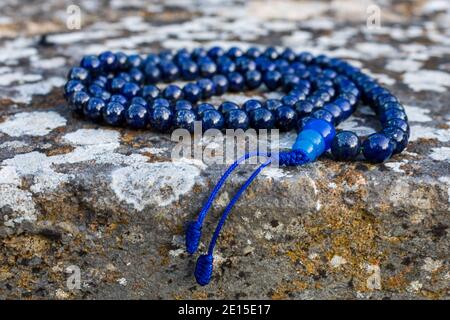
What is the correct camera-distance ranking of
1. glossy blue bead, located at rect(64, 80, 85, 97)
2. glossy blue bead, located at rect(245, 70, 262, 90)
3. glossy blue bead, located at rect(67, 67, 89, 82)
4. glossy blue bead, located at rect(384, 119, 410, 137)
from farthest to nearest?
glossy blue bead, located at rect(245, 70, 262, 90), glossy blue bead, located at rect(67, 67, 89, 82), glossy blue bead, located at rect(64, 80, 85, 97), glossy blue bead, located at rect(384, 119, 410, 137)

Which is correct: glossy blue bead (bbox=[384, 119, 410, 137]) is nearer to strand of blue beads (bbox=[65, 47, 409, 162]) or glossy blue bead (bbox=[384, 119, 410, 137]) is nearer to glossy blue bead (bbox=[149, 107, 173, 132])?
strand of blue beads (bbox=[65, 47, 409, 162])

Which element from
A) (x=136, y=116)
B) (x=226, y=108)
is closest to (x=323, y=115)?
(x=226, y=108)

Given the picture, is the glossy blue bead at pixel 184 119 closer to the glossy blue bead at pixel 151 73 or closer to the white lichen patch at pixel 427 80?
the glossy blue bead at pixel 151 73

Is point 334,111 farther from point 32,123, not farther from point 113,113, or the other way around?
point 32,123

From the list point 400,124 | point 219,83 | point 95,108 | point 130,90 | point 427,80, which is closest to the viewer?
point 400,124

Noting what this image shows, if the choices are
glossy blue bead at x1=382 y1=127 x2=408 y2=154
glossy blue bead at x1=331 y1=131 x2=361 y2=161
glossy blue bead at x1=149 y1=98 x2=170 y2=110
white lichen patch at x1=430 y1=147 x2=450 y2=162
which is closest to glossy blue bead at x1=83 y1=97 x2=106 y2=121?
glossy blue bead at x1=149 y1=98 x2=170 y2=110

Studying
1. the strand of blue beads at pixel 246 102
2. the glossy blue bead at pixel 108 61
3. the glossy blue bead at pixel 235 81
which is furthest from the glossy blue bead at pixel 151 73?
the glossy blue bead at pixel 235 81

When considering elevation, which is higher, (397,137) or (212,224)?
(397,137)
